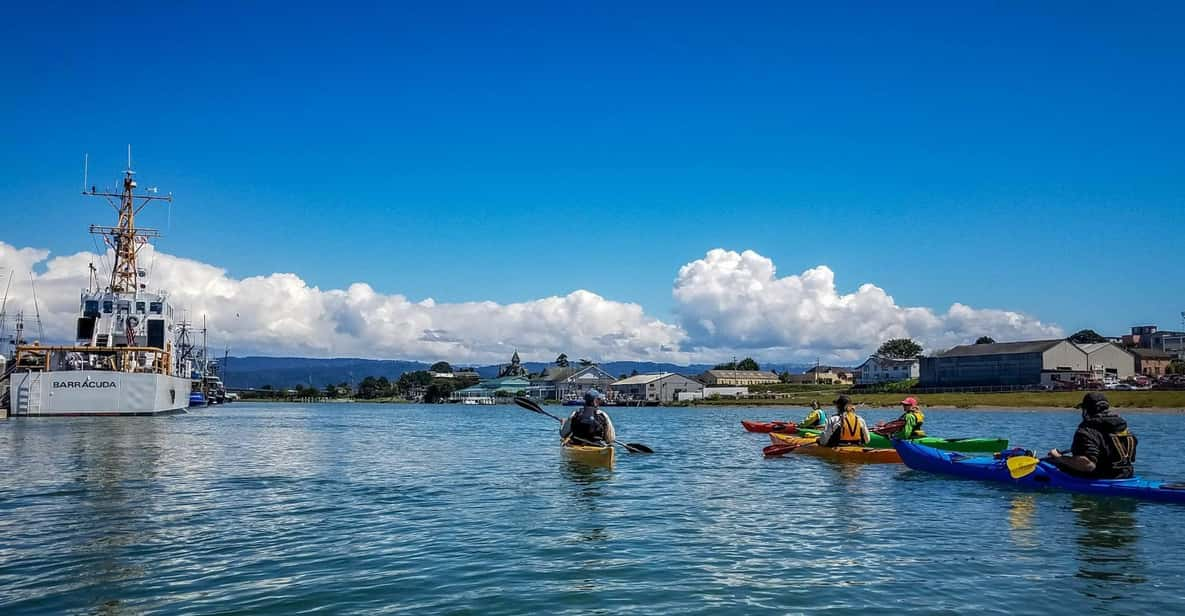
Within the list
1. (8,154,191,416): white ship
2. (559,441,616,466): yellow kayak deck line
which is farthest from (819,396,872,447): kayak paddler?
(8,154,191,416): white ship

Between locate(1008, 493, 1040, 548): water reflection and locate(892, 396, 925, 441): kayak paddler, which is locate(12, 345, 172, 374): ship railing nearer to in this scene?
locate(892, 396, 925, 441): kayak paddler

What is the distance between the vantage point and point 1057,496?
1934 centimetres

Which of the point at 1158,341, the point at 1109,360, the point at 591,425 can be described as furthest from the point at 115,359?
the point at 1158,341

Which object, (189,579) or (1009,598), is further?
(189,579)

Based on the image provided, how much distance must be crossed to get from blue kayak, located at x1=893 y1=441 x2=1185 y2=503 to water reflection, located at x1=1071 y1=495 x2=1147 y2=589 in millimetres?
294

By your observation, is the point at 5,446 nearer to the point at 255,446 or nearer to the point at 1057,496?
the point at 255,446

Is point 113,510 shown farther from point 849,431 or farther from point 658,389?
point 658,389

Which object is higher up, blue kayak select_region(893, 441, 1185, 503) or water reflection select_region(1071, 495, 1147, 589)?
blue kayak select_region(893, 441, 1185, 503)

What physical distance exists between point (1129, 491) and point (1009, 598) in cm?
960

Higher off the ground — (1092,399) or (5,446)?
(1092,399)

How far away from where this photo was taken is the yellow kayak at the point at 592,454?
1050 inches

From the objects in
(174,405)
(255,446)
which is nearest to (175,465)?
(255,446)

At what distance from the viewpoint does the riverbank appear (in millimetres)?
89625

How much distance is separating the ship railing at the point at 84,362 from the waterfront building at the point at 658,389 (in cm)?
10644
